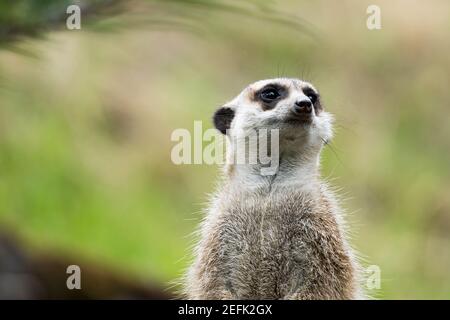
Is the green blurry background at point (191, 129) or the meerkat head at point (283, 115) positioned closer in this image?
the meerkat head at point (283, 115)

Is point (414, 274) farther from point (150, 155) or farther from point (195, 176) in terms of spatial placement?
point (150, 155)

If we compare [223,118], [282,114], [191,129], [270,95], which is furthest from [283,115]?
[191,129]

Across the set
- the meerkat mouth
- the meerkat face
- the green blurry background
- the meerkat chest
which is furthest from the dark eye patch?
the green blurry background

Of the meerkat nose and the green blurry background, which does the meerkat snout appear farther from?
the green blurry background

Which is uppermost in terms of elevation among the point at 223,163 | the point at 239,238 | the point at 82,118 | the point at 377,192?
the point at 82,118

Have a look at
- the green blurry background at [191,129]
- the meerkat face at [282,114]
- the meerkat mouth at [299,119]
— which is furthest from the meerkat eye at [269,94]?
the green blurry background at [191,129]

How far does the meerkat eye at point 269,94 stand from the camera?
2.59 meters

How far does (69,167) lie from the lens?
5383 millimetres

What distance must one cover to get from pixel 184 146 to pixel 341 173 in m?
2.89

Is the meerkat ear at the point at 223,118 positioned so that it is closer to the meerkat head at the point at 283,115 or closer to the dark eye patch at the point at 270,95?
the meerkat head at the point at 283,115

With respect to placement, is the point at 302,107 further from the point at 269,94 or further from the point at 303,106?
the point at 269,94
